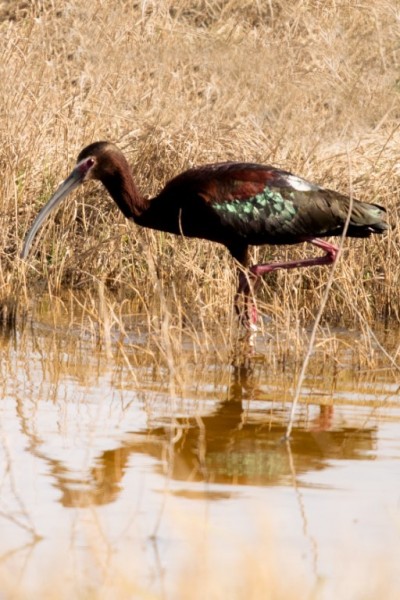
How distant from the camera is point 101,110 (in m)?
10.6

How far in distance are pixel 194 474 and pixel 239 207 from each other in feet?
10.7

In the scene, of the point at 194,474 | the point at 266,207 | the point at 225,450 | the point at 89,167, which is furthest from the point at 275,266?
the point at 194,474

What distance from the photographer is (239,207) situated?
835 centimetres

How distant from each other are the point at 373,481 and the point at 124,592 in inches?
64.6

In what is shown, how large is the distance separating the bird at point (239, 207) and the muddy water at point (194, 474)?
0.73 m

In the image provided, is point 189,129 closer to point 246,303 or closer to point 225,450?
point 246,303

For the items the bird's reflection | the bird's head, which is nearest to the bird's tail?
the bird's head

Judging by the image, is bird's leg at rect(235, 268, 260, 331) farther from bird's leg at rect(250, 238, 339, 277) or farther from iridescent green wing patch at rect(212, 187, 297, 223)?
iridescent green wing patch at rect(212, 187, 297, 223)

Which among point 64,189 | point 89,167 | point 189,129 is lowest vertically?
point 64,189

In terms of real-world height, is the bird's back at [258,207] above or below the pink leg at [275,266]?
above

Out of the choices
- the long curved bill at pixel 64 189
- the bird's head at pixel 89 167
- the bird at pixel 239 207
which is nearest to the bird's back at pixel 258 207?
the bird at pixel 239 207

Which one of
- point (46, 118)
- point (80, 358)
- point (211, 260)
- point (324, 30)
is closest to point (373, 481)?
point (80, 358)

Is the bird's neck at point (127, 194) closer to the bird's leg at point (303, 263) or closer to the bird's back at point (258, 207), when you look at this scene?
the bird's back at point (258, 207)

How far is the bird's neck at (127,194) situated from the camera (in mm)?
8508
